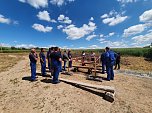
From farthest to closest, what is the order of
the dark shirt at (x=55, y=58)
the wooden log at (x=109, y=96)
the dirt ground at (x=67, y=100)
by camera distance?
the dark shirt at (x=55, y=58)
the wooden log at (x=109, y=96)
the dirt ground at (x=67, y=100)

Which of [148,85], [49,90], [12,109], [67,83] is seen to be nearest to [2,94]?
[12,109]

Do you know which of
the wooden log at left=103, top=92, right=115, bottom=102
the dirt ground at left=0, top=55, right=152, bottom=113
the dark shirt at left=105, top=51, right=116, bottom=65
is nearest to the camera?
the dirt ground at left=0, top=55, right=152, bottom=113

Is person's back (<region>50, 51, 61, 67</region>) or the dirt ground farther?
person's back (<region>50, 51, 61, 67</region>)

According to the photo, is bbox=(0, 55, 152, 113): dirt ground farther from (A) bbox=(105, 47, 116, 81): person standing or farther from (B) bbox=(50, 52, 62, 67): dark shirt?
(A) bbox=(105, 47, 116, 81): person standing

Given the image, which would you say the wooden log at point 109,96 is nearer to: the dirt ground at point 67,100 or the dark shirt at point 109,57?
the dirt ground at point 67,100

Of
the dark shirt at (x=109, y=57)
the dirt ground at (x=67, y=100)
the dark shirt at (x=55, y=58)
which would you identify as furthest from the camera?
the dark shirt at (x=109, y=57)

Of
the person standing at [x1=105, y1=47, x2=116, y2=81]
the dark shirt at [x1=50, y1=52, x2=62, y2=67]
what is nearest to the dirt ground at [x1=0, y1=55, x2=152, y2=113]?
the dark shirt at [x1=50, y1=52, x2=62, y2=67]

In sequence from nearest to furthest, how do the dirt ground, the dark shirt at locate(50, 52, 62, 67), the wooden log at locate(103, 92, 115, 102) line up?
the dirt ground, the wooden log at locate(103, 92, 115, 102), the dark shirt at locate(50, 52, 62, 67)

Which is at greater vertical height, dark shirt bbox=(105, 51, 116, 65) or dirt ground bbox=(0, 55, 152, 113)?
dark shirt bbox=(105, 51, 116, 65)

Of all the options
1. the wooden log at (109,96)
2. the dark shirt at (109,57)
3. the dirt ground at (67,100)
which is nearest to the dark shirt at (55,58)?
the dirt ground at (67,100)

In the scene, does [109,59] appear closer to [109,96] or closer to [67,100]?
[109,96]

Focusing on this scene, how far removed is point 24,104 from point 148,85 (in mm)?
7550

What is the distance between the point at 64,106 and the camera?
19.6 feet

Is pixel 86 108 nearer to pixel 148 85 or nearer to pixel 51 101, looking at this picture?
pixel 51 101
